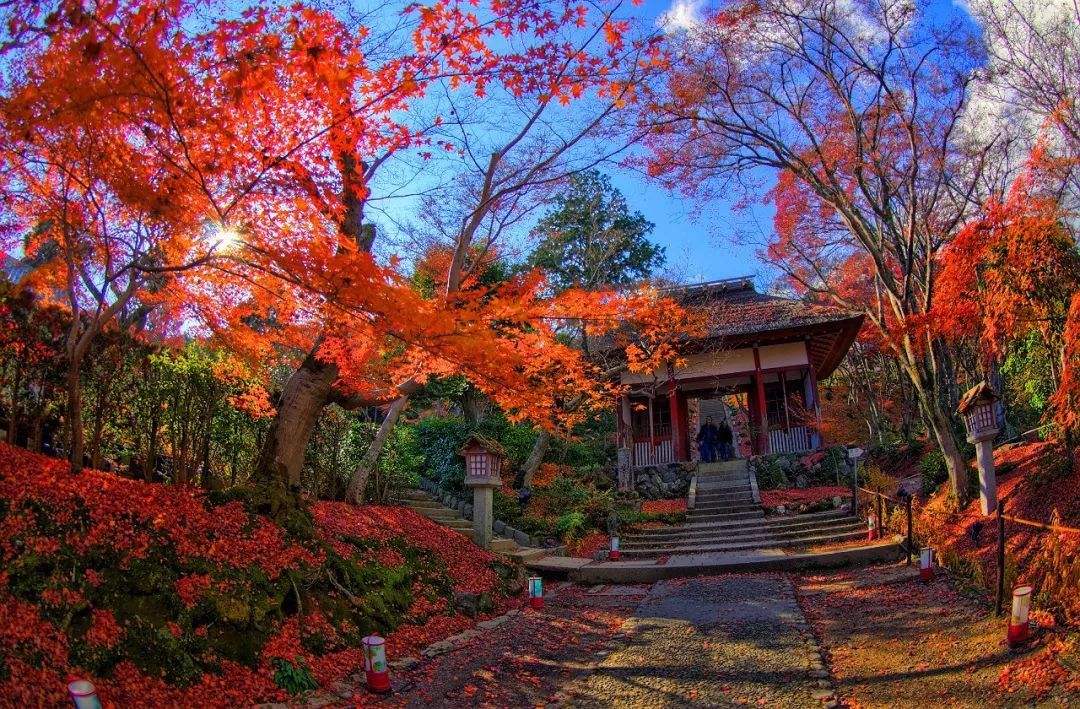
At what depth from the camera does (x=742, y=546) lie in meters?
12.8

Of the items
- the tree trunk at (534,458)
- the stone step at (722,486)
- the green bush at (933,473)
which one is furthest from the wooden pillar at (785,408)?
the tree trunk at (534,458)

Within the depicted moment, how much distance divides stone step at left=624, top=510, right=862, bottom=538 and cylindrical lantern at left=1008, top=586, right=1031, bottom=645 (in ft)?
28.8

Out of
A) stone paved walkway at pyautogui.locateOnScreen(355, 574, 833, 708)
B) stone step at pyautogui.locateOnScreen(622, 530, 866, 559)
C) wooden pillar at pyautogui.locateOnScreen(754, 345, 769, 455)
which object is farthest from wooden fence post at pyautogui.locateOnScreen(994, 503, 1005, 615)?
wooden pillar at pyautogui.locateOnScreen(754, 345, 769, 455)

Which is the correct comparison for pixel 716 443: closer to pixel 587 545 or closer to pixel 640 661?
pixel 587 545

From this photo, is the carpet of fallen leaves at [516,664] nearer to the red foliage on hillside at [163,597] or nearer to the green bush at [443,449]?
the red foliage on hillside at [163,597]

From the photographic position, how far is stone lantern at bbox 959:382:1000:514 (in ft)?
29.9

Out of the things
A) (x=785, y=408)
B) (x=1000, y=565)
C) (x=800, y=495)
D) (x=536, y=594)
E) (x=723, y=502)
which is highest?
(x=785, y=408)

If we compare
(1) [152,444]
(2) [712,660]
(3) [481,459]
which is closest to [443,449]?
(3) [481,459]

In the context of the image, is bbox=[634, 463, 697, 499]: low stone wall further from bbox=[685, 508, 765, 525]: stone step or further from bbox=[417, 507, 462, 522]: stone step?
bbox=[417, 507, 462, 522]: stone step

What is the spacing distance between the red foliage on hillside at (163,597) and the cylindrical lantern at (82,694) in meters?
0.60

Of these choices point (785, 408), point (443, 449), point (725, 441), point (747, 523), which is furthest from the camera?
point (725, 441)

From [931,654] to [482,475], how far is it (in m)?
7.85

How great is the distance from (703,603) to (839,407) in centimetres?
1919

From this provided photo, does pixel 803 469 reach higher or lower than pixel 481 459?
lower
